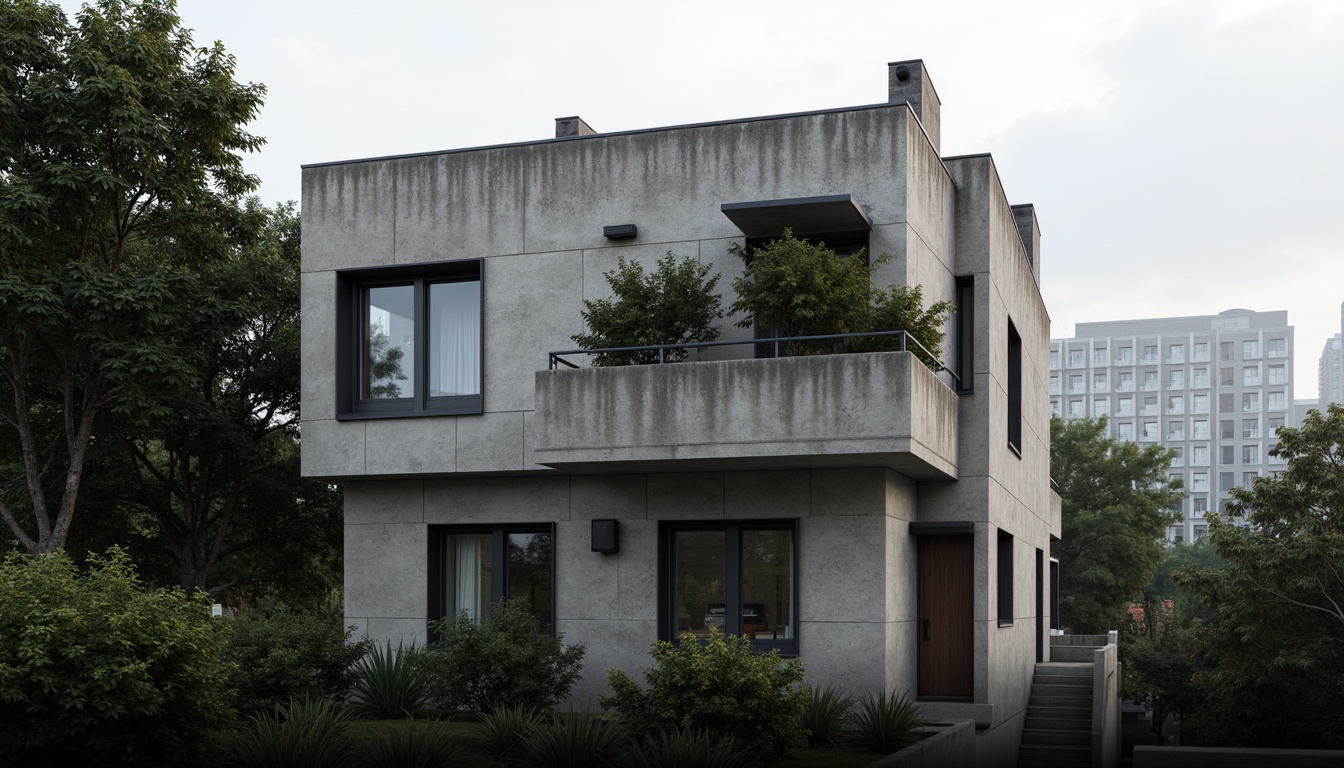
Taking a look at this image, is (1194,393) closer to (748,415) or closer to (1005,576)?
(1005,576)

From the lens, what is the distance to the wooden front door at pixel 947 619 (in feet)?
62.4

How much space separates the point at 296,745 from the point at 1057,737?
1554cm

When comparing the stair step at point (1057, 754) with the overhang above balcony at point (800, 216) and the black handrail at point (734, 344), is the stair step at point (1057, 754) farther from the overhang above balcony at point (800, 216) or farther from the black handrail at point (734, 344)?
the overhang above balcony at point (800, 216)

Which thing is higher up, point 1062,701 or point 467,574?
point 467,574

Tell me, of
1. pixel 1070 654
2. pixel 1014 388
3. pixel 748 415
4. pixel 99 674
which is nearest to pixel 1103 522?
pixel 1070 654

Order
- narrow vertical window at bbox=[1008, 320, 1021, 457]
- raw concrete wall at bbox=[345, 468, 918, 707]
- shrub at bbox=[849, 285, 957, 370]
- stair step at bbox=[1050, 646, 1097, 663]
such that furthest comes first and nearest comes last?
stair step at bbox=[1050, 646, 1097, 663]
narrow vertical window at bbox=[1008, 320, 1021, 457]
raw concrete wall at bbox=[345, 468, 918, 707]
shrub at bbox=[849, 285, 957, 370]

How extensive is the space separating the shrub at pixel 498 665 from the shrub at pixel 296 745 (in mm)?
3569

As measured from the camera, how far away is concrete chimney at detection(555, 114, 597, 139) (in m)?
21.3

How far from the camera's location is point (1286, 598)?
30938mm

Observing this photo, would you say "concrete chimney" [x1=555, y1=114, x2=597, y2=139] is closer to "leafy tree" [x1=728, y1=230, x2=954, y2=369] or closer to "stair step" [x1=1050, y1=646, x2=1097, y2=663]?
"leafy tree" [x1=728, y1=230, x2=954, y2=369]

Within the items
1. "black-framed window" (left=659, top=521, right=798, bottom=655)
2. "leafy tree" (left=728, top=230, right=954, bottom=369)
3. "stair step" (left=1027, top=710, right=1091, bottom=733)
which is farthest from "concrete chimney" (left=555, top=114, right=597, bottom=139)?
"stair step" (left=1027, top=710, right=1091, bottom=733)

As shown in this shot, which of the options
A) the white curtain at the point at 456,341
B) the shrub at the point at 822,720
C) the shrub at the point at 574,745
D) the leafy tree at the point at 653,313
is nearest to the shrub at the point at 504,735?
the shrub at the point at 574,745

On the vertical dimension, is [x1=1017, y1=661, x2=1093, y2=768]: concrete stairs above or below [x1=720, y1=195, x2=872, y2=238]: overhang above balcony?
below

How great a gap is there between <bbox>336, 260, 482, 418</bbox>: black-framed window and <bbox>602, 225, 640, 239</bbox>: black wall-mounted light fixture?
2126mm
